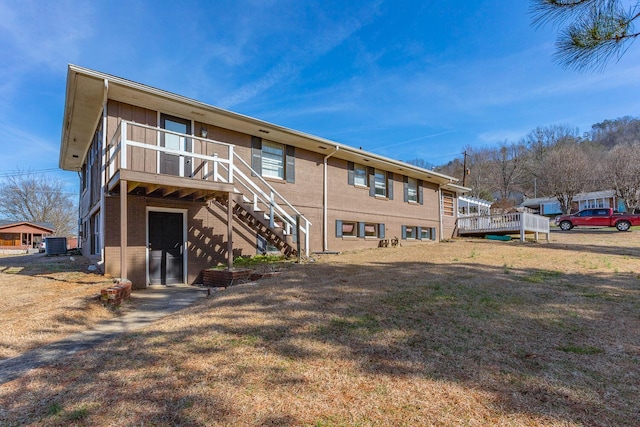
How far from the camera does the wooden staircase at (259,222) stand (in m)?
9.60

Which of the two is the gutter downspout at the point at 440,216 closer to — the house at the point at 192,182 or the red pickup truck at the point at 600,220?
the house at the point at 192,182

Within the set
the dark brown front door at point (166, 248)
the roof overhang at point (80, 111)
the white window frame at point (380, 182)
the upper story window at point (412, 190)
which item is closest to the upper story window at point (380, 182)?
the white window frame at point (380, 182)

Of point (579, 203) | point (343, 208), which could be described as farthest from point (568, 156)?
point (343, 208)

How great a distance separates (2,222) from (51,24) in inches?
1546

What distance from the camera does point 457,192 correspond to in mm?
21938

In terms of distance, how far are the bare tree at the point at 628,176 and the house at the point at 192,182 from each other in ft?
86.8

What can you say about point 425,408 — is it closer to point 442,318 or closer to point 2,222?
point 442,318

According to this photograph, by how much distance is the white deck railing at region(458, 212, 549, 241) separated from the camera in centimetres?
1708

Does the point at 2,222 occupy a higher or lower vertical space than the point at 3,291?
higher

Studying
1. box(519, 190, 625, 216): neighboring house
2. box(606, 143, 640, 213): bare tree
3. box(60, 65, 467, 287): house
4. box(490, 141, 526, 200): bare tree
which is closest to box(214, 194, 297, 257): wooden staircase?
box(60, 65, 467, 287): house

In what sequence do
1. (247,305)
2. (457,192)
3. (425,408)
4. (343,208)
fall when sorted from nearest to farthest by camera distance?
1. (425,408)
2. (247,305)
3. (343,208)
4. (457,192)

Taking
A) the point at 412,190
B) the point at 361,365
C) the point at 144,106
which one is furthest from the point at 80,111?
the point at 412,190

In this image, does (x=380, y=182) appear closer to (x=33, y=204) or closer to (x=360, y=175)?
(x=360, y=175)

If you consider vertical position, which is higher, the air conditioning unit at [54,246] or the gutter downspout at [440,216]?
the gutter downspout at [440,216]
